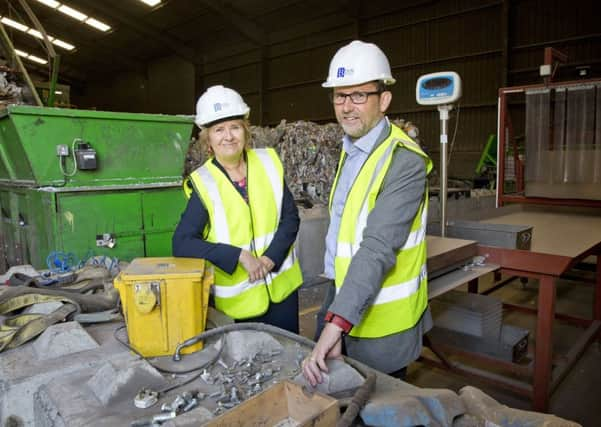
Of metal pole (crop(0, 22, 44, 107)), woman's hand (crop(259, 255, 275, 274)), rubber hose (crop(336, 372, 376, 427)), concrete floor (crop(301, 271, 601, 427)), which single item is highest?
metal pole (crop(0, 22, 44, 107))

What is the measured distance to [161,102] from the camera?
1942 cm

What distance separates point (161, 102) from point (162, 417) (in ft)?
65.8

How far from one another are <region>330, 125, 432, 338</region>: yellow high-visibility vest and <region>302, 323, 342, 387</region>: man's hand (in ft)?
1.06

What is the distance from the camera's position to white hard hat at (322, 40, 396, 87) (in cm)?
144

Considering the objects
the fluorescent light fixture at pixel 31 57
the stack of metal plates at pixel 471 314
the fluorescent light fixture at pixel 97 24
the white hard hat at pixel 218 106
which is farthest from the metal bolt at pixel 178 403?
the fluorescent light fixture at pixel 31 57

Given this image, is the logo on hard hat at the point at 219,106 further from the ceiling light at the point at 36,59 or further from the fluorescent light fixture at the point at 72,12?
the ceiling light at the point at 36,59

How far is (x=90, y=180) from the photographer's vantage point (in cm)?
349

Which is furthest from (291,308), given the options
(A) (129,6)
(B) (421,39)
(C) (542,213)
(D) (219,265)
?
(A) (129,6)

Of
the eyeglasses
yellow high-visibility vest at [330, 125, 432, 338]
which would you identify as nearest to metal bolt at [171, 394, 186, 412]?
yellow high-visibility vest at [330, 125, 432, 338]

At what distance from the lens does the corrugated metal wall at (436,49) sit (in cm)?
954

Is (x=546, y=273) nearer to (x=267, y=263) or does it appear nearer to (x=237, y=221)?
(x=267, y=263)

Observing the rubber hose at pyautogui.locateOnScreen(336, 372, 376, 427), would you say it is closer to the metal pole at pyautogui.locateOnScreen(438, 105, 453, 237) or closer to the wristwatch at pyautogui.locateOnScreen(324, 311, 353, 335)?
the wristwatch at pyautogui.locateOnScreen(324, 311, 353, 335)

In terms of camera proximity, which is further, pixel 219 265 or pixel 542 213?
pixel 542 213

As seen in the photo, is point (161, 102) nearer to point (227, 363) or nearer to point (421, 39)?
point (421, 39)
